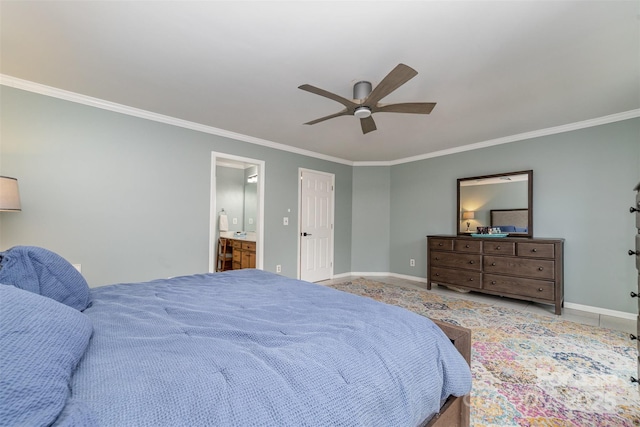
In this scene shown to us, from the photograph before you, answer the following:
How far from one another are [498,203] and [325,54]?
11.7 feet

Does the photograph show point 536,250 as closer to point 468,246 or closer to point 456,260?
point 468,246

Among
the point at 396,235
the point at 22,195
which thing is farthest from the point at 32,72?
the point at 396,235

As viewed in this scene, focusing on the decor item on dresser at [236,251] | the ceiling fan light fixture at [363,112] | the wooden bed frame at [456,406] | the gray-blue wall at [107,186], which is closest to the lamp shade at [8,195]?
the gray-blue wall at [107,186]

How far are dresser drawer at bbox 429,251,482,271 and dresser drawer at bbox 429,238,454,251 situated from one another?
8 centimetres

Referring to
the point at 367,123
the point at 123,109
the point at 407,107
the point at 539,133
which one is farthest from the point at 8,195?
the point at 539,133

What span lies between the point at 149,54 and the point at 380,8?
1.79 metres

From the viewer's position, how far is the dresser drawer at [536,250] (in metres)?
3.35

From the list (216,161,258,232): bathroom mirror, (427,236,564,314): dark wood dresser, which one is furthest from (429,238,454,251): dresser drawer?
(216,161,258,232): bathroom mirror

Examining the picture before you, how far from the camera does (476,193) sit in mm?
4426

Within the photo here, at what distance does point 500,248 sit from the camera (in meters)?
3.77

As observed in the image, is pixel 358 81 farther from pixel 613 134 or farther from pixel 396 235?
pixel 396 235

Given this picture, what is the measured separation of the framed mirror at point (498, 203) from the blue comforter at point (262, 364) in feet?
11.8

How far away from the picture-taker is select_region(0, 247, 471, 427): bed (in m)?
0.63

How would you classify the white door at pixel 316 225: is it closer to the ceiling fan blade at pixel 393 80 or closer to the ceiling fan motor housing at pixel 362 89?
the ceiling fan motor housing at pixel 362 89
